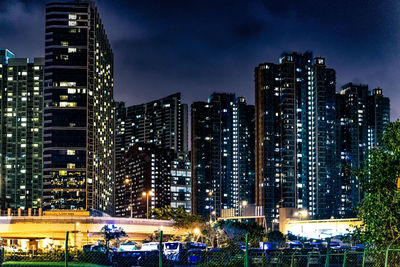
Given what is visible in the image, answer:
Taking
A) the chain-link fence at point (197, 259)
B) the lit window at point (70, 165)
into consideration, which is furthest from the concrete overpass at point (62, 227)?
the lit window at point (70, 165)

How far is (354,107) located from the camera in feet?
636

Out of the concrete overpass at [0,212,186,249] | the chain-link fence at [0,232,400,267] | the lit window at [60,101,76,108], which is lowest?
the concrete overpass at [0,212,186,249]

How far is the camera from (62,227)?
9875 cm

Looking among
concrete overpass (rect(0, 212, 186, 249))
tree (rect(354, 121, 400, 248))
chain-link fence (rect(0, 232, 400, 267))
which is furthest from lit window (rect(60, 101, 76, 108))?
tree (rect(354, 121, 400, 248))

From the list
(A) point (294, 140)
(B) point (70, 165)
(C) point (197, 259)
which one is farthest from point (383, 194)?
(B) point (70, 165)

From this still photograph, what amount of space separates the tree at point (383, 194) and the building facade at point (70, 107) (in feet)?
489

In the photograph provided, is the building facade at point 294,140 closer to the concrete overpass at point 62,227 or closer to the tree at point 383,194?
the concrete overpass at point 62,227

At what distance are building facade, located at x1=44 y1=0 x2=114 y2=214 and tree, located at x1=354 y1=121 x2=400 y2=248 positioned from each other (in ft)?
489

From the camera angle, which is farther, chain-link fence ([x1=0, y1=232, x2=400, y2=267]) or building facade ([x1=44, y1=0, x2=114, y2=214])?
A: building facade ([x1=44, y1=0, x2=114, y2=214])

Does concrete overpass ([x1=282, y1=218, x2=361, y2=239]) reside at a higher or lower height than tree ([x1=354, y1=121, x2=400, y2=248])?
lower

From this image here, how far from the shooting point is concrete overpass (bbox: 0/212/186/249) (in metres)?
95.7

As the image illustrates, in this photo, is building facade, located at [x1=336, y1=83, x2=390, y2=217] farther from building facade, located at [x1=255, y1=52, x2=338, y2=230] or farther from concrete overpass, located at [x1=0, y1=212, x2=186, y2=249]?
concrete overpass, located at [x1=0, y1=212, x2=186, y2=249]

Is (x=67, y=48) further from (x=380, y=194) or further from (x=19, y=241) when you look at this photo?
(x=380, y=194)

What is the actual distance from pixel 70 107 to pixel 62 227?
241ft
